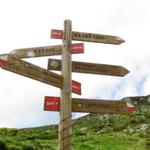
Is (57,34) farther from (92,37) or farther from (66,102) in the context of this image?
(66,102)

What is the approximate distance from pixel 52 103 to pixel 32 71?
0.93m

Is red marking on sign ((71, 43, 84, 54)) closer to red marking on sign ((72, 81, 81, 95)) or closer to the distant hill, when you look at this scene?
red marking on sign ((72, 81, 81, 95))

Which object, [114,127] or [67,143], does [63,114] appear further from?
[114,127]

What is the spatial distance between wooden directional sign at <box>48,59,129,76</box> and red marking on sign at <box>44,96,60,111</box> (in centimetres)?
89

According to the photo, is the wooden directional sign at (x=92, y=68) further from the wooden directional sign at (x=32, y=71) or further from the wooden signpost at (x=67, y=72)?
the wooden directional sign at (x=32, y=71)

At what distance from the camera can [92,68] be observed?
1222 cm

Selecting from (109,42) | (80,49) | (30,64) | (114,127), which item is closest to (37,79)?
(30,64)

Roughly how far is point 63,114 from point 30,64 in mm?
1464

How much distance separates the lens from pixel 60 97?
1141cm

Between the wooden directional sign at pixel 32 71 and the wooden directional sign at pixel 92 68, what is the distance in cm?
40

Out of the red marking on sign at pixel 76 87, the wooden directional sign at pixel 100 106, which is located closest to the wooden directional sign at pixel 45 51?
the red marking on sign at pixel 76 87

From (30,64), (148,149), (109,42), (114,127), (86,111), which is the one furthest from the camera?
(114,127)

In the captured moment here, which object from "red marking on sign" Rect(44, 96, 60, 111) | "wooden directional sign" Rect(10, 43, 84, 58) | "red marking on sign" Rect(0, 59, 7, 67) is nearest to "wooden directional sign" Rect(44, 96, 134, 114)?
"red marking on sign" Rect(44, 96, 60, 111)

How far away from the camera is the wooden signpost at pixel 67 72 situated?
11109mm
